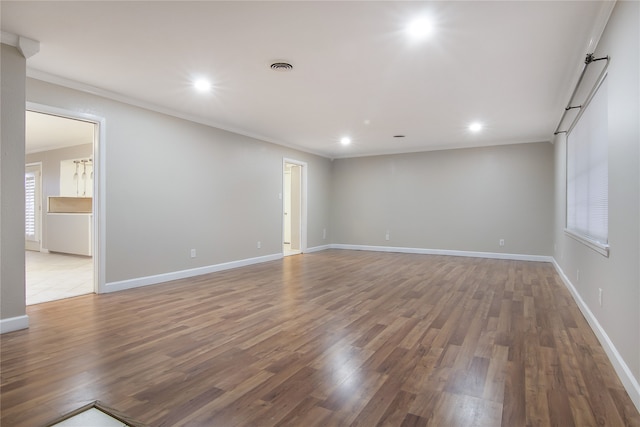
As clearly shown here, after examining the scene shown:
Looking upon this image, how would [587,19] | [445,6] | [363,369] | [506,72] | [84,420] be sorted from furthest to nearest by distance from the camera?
[506,72], [587,19], [445,6], [363,369], [84,420]

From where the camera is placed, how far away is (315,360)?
227 cm

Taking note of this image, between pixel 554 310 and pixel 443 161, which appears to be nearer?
pixel 554 310

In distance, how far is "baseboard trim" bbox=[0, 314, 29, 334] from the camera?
279 centimetres

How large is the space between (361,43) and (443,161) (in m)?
5.27

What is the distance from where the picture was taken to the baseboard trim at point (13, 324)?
9.15 ft

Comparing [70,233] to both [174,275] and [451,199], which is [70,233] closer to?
[174,275]

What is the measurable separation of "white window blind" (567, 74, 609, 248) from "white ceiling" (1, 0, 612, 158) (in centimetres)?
50

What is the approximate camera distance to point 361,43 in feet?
9.32

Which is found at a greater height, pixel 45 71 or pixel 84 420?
pixel 45 71

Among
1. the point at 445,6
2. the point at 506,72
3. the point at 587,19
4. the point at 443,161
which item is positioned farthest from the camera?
the point at 443,161

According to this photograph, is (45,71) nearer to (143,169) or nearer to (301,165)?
(143,169)

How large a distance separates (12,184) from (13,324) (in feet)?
3.76

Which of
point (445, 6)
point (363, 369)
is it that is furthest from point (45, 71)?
point (363, 369)

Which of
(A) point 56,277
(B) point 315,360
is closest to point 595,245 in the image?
(B) point 315,360
